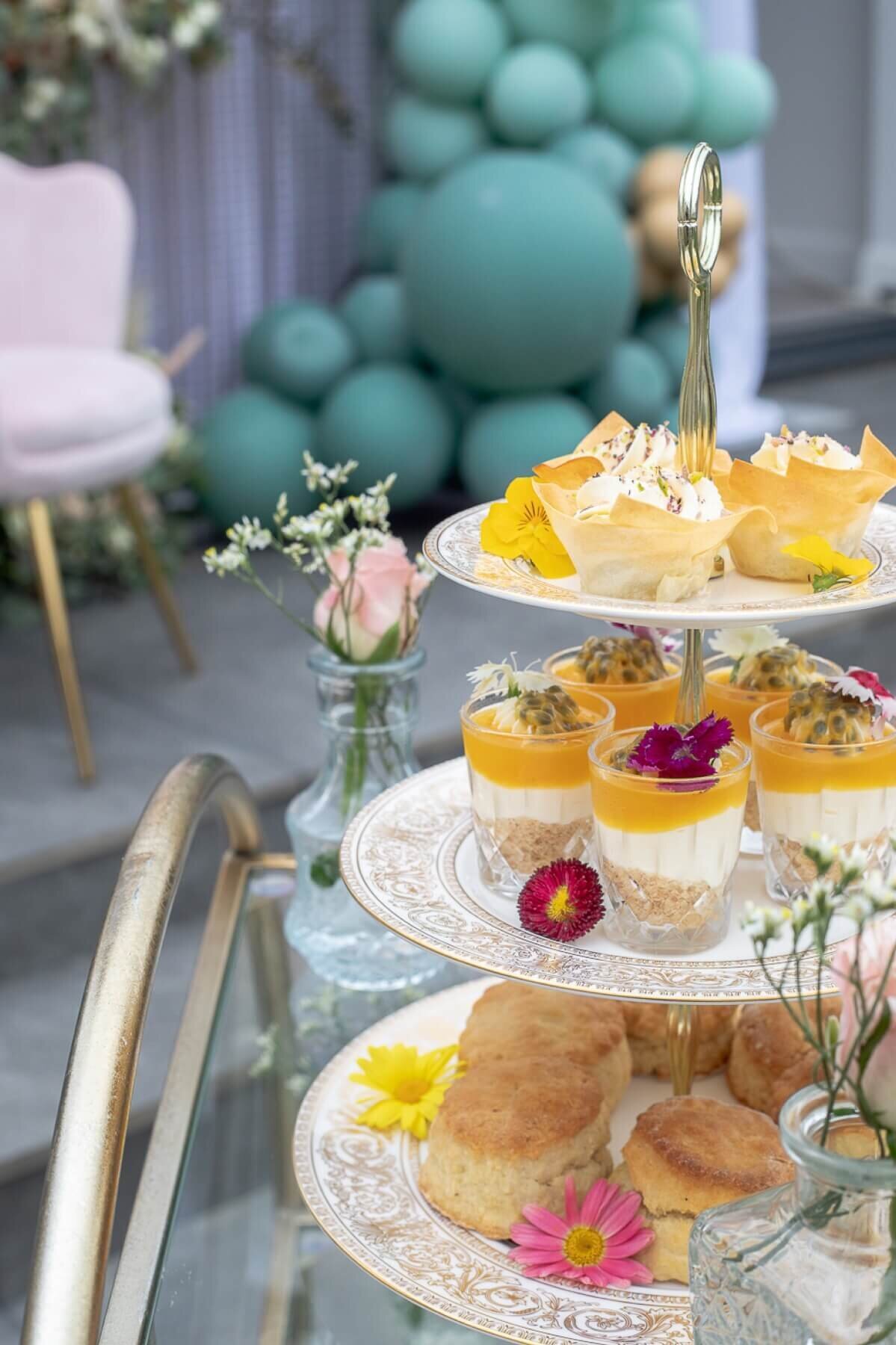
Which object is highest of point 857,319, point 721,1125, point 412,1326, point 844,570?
point 844,570

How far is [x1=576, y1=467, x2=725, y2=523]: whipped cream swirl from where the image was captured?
75cm

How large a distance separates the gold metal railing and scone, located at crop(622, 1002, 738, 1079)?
0.28 metres

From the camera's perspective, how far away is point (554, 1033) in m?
0.96

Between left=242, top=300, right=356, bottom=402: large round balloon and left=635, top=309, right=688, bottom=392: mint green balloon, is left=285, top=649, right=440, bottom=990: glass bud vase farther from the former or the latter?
left=635, top=309, right=688, bottom=392: mint green balloon

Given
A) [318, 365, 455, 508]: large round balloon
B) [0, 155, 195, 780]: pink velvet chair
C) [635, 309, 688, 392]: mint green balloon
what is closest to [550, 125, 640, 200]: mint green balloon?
[635, 309, 688, 392]: mint green balloon

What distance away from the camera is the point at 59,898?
90.8 inches

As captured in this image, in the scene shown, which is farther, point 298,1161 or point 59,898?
point 59,898

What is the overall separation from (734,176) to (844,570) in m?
3.58

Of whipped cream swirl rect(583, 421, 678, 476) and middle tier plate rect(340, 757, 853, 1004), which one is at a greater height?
whipped cream swirl rect(583, 421, 678, 476)

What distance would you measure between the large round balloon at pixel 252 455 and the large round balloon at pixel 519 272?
394 millimetres

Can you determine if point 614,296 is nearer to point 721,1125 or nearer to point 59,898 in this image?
point 59,898

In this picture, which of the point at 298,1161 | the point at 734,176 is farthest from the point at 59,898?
the point at 734,176

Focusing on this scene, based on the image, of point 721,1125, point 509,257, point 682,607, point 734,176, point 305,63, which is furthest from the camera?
point 734,176

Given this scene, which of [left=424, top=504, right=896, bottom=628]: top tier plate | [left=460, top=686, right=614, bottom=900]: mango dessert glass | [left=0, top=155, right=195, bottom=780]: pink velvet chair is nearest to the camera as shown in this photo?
[left=424, top=504, right=896, bottom=628]: top tier plate
